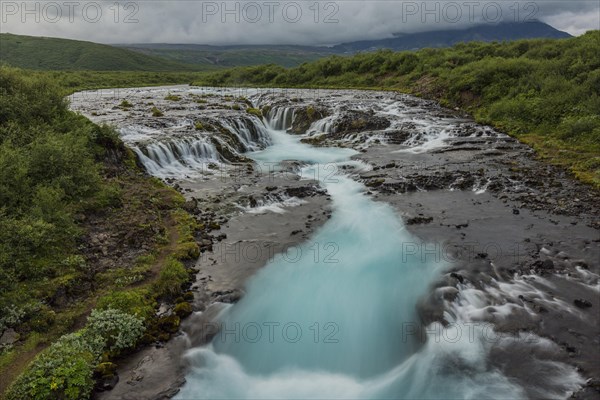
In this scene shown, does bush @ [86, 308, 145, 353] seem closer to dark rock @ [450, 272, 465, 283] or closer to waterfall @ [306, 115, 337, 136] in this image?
dark rock @ [450, 272, 465, 283]

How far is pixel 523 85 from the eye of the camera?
3397 centimetres

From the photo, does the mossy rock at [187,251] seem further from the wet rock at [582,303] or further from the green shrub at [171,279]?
the wet rock at [582,303]

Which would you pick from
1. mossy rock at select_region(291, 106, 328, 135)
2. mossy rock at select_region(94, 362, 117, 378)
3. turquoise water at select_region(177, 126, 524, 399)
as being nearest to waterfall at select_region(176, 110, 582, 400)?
turquoise water at select_region(177, 126, 524, 399)

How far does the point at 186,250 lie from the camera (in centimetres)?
1321

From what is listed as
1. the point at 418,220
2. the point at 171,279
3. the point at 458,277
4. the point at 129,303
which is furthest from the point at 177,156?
the point at 458,277

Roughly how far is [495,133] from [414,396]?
987 inches

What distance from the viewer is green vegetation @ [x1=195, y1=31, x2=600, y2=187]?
23.5 m

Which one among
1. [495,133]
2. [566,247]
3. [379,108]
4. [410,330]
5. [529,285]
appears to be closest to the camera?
[410,330]

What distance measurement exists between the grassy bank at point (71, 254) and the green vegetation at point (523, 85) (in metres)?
19.6

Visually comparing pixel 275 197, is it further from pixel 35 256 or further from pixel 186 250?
pixel 35 256

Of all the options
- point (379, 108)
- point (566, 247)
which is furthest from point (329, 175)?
point (379, 108)

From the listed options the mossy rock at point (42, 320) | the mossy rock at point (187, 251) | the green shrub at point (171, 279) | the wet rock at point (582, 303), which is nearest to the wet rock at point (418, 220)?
the wet rock at point (582, 303)

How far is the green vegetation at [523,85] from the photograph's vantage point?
Result: 23.5 m

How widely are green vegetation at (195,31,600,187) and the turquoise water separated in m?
12.6
